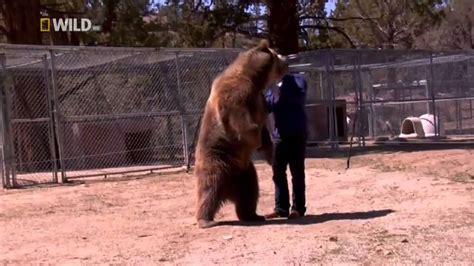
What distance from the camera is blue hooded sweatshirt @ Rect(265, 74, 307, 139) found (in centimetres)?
891

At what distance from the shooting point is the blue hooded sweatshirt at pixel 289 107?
891 centimetres

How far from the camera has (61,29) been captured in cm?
2528

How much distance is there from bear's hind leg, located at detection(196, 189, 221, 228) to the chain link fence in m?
6.20

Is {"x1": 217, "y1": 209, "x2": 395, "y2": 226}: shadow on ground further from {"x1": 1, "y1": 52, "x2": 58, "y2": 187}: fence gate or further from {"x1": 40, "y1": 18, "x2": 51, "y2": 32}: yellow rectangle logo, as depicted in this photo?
{"x1": 40, "y1": 18, "x2": 51, "y2": 32}: yellow rectangle logo

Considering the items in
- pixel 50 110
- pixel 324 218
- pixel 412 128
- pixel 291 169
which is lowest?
pixel 324 218

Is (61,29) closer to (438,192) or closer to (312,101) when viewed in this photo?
(312,101)

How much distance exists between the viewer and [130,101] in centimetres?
1836

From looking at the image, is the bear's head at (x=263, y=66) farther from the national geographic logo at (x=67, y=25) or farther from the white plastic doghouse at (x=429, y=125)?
the national geographic logo at (x=67, y=25)

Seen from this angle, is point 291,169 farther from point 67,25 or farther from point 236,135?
point 67,25

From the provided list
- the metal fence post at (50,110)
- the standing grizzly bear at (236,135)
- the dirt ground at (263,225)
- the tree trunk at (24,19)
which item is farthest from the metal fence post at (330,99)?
the standing grizzly bear at (236,135)

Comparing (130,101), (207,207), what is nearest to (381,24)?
(130,101)

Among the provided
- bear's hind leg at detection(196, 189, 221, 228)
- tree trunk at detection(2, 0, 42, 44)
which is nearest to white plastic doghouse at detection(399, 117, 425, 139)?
tree trunk at detection(2, 0, 42, 44)

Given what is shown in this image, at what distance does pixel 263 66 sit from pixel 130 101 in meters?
10.3

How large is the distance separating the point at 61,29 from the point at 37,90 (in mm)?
7530
